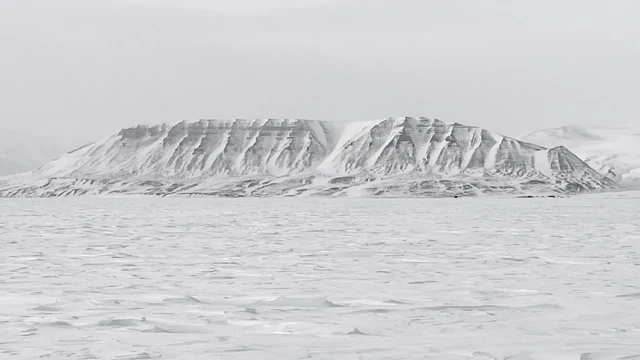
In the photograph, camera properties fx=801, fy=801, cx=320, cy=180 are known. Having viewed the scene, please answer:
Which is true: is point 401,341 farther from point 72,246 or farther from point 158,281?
point 72,246

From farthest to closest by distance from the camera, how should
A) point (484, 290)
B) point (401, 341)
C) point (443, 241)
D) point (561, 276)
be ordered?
point (443, 241) → point (561, 276) → point (484, 290) → point (401, 341)

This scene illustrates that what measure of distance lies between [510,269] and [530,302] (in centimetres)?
454

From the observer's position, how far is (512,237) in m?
25.7

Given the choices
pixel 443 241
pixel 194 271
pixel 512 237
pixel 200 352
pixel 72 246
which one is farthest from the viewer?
pixel 512 237

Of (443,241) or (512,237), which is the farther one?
(512,237)

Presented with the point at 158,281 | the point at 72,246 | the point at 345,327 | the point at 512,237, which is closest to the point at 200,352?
the point at 345,327

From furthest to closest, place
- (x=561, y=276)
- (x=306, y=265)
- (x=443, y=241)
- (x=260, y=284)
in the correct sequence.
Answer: (x=443, y=241) → (x=306, y=265) → (x=561, y=276) → (x=260, y=284)

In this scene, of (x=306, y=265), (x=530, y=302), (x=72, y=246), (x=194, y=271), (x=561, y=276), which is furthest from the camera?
(x=72, y=246)

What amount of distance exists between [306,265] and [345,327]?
739 centimetres

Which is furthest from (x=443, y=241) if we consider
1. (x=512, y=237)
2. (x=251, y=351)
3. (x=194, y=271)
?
(x=251, y=351)

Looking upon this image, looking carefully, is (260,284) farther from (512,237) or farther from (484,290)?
(512,237)

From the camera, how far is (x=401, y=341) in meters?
8.28

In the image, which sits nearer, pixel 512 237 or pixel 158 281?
pixel 158 281

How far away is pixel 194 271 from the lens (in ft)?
50.1
